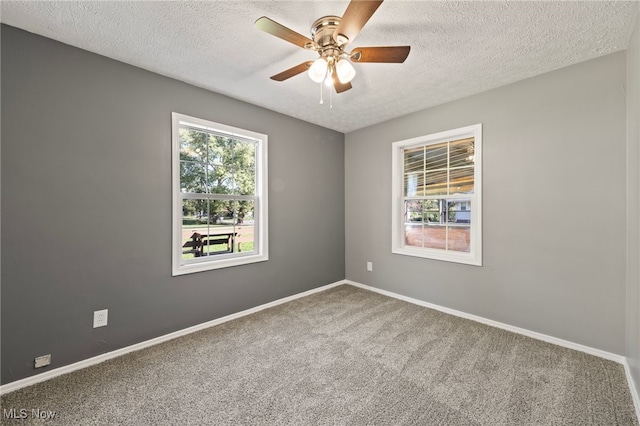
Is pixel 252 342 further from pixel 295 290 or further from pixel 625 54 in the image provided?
pixel 625 54

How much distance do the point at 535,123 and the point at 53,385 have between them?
4.51 m

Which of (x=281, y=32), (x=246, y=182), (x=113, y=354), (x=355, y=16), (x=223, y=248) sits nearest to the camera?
(x=355, y=16)

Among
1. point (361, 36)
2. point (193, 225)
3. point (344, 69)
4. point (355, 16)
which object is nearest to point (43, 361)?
point (193, 225)

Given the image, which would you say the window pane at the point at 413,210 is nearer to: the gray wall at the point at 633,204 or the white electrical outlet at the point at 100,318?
the gray wall at the point at 633,204

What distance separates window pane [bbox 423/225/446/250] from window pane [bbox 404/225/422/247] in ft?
0.28

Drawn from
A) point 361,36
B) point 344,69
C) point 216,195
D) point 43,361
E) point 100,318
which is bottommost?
point 43,361

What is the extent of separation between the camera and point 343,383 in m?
1.88

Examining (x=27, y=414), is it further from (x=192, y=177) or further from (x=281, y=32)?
(x=281, y=32)

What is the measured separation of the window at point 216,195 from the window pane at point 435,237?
6.83 ft

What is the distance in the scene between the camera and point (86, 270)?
2096 millimetres

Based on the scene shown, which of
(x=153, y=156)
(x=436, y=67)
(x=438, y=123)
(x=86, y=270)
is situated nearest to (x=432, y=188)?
(x=438, y=123)

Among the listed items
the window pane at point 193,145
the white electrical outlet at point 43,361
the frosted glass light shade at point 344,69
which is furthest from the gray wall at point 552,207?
the white electrical outlet at point 43,361

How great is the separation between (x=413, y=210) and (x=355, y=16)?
2658mm

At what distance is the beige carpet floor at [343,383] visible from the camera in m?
1.59
